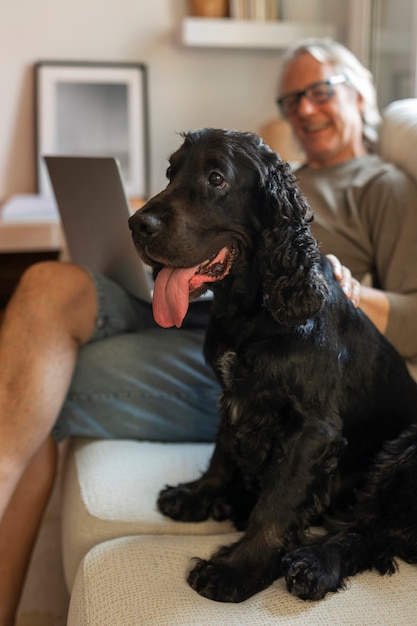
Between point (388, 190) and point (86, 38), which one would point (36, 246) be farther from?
point (388, 190)

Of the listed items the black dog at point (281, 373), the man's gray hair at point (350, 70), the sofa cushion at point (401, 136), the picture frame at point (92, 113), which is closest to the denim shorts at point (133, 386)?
the black dog at point (281, 373)

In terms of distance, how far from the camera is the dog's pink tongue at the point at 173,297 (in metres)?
1.24

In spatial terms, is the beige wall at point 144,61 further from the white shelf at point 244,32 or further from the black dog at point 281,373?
the black dog at point 281,373

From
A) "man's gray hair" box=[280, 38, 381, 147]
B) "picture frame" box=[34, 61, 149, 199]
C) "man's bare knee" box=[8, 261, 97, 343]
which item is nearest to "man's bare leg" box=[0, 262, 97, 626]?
"man's bare knee" box=[8, 261, 97, 343]

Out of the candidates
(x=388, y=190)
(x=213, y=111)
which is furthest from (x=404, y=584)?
(x=213, y=111)

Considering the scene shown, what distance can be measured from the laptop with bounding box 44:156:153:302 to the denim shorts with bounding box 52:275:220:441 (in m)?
0.08

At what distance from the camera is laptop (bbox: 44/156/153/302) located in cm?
165

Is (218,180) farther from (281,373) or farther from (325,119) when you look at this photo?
(325,119)

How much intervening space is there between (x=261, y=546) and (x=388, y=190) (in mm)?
1034

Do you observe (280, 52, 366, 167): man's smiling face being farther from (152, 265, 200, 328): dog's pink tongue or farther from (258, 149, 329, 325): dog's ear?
(152, 265, 200, 328): dog's pink tongue

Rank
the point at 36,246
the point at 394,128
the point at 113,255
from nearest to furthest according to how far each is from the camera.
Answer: the point at 113,255, the point at 394,128, the point at 36,246

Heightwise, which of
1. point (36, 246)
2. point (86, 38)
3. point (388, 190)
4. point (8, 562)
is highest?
point (86, 38)

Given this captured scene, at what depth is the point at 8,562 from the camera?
1.60 metres

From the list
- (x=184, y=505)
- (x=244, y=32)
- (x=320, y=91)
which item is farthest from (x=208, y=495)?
(x=244, y=32)
